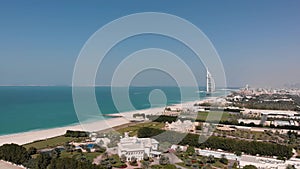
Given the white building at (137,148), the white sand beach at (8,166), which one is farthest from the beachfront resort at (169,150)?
the white sand beach at (8,166)

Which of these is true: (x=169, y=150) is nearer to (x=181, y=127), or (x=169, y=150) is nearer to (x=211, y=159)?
(x=211, y=159)

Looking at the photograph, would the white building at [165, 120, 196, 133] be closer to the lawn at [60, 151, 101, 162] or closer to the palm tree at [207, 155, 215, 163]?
the palm tree at [207, 155, 215, 163]

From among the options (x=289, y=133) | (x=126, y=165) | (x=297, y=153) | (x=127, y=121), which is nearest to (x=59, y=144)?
(x=126, y=165)

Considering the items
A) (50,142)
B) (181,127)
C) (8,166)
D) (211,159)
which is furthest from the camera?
(181,127)

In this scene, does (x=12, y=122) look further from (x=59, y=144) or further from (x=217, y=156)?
(x=217, y=156)

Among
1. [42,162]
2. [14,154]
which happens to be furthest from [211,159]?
[14,154]

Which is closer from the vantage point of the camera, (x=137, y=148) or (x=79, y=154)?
(x=137, y=148)

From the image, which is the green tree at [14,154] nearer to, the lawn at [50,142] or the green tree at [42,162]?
the green tree at [42,162]

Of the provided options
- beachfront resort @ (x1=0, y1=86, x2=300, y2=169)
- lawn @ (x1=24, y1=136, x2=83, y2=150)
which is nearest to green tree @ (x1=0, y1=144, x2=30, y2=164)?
beachfront resort @ (x1=0, y1=86, x2=300, y2=169)
